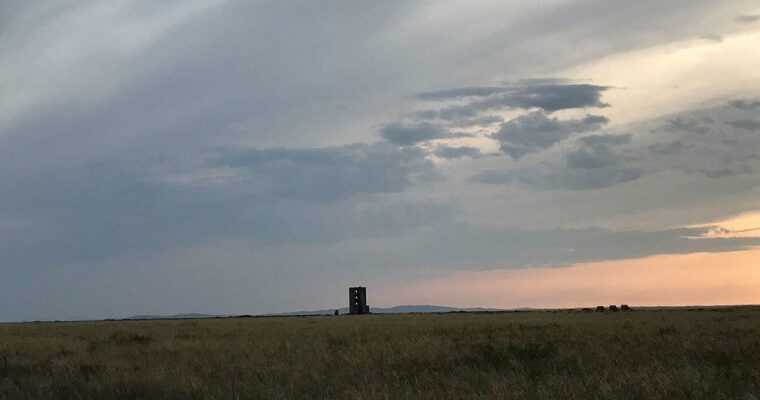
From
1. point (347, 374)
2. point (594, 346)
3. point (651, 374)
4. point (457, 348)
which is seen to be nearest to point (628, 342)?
point (594, 346)

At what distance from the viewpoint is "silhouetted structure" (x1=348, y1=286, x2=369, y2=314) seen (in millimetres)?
109125

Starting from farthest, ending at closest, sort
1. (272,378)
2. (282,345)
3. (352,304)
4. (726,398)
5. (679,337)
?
(352,304) < (282,345) < (679,337) < (272,378) < (726,398)

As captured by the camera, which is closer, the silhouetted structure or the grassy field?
the grassy field

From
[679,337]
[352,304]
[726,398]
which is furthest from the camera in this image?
[352,304]

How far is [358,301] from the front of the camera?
360 ft

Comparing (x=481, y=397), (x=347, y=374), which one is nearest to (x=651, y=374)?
(x=481, y=397)

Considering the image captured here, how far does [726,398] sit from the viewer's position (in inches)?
439

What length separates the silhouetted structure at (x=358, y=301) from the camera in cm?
10912

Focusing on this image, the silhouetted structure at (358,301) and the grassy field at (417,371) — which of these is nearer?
the grassy field at (417,371)

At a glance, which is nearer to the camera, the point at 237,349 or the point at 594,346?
the point at 594,346

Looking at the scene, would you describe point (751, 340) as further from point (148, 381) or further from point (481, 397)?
point (148, 381)

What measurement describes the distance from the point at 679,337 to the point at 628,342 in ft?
8.62

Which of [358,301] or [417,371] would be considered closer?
[417,371]

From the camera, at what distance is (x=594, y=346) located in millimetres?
20406
